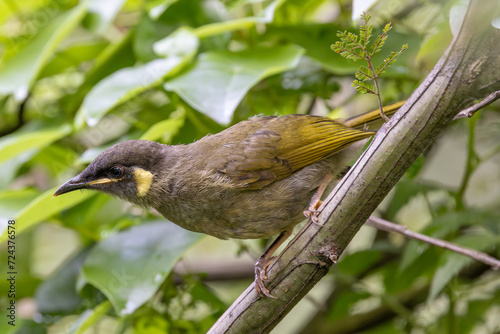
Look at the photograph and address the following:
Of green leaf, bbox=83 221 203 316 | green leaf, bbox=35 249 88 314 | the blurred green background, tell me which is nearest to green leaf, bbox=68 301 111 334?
the blurred green background

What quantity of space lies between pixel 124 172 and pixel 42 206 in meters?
0.44

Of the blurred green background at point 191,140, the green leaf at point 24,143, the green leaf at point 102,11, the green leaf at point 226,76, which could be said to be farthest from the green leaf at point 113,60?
the green leaf at point 226,76

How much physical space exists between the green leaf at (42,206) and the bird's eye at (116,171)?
34cm

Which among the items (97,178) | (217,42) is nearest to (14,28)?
(217,42)

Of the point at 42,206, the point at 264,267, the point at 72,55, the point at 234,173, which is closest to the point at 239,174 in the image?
the point at 234,173

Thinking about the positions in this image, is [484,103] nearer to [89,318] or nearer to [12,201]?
[89,318]

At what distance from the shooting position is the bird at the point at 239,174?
2170 mm

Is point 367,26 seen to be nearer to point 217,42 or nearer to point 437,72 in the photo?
point 437,72

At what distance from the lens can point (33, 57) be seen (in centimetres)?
292

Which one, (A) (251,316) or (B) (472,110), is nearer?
(B) (472,110)

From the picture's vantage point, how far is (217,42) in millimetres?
2787

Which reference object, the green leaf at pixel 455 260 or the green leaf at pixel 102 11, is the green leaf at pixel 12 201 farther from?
the green leaf at pixel 455 260

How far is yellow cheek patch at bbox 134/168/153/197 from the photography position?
2.23 meters

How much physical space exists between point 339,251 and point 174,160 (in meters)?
0.80
